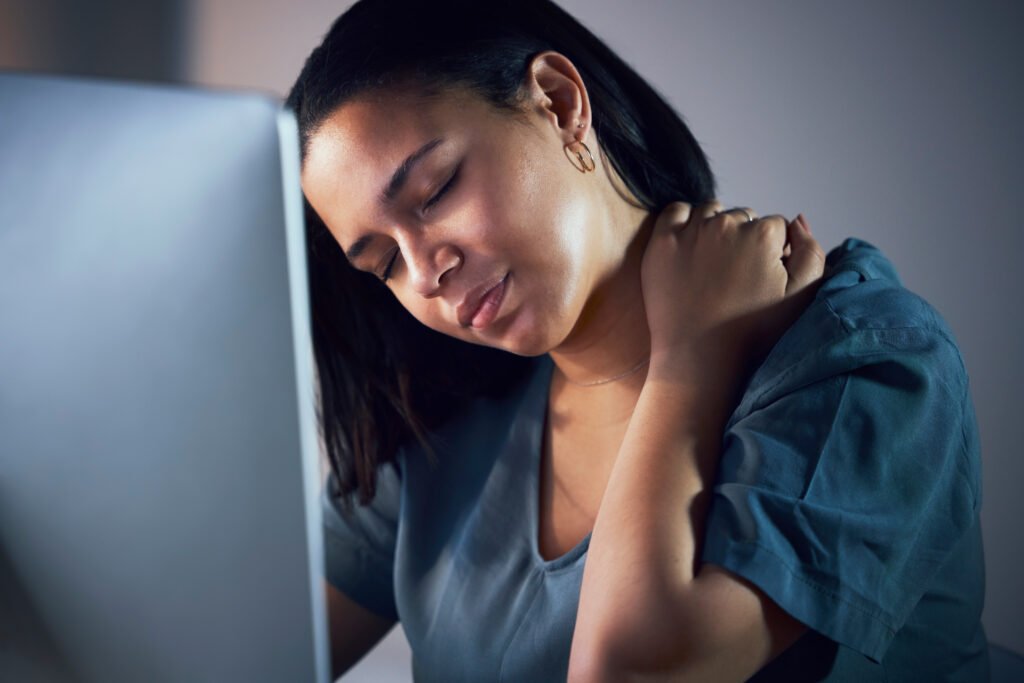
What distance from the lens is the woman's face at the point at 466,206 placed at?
2.47ft

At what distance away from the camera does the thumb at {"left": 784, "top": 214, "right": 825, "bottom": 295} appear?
30.4 inches

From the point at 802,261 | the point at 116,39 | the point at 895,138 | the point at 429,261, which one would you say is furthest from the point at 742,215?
the point at 116,39

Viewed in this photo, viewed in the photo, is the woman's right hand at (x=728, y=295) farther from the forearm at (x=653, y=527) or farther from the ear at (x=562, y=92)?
the ear at (x=562, y=92)

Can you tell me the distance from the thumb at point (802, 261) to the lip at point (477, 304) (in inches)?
9.5

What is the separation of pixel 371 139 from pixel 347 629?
677 millimetres

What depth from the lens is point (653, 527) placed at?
25.8 inches

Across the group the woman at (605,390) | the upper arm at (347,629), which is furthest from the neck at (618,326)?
the upper arm at (347,629)

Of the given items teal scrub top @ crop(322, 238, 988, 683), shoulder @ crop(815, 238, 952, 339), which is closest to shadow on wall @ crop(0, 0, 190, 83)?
teal scrub top @ crop(322, 238, 988, 683)

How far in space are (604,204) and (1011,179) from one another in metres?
0.68

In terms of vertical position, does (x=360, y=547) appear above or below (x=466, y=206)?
below

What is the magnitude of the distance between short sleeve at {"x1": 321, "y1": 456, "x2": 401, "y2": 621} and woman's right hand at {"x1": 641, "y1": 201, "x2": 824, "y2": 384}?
0.51 m

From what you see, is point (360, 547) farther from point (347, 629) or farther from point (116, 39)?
point (116, 39)

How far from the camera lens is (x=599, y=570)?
68 cm

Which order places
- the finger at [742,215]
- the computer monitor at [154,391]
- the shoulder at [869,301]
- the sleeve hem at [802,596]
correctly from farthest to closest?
the finger at [742,215] → the shoulder at [869,301] → the sleeve hem at [802,596] → the computer monitor at [154,391]
